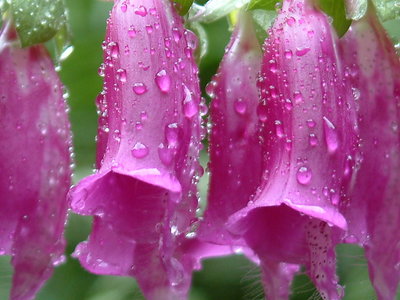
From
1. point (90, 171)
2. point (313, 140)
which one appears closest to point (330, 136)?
point (313, 140)

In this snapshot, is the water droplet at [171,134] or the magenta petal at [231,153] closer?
the water droplet at [171,134]

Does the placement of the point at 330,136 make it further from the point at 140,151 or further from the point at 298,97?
the point at 140,151

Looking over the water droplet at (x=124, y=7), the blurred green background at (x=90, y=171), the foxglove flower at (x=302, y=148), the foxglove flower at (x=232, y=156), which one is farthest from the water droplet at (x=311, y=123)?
the blurred green background at (x=90, y=171)

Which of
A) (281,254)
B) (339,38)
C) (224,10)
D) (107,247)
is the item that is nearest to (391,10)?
(339,38)

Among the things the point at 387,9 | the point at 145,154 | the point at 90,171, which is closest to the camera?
the point at 145,154

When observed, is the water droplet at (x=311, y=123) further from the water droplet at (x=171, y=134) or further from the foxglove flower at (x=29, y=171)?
the foxglove flower at (x=29, y=171)

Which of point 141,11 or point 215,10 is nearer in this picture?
point 141,11
